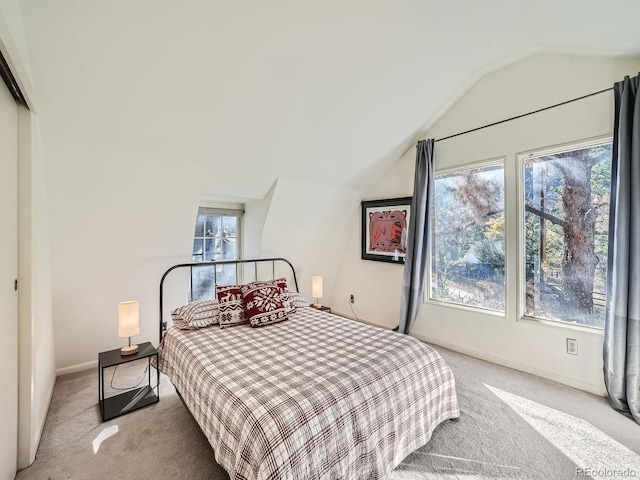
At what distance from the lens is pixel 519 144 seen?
2730 millimetres

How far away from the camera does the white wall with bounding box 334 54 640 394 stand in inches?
92.1

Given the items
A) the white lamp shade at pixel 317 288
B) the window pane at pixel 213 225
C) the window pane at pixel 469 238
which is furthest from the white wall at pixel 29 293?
the window pane at pixel 469 238

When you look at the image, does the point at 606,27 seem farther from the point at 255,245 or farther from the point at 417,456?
the point at 255,245

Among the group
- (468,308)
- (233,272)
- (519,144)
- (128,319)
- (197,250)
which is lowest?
(468,308)

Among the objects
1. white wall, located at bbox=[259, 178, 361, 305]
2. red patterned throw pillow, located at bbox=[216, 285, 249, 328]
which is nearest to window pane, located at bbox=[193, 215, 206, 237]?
white wall, located at bbox=[259, 178, 361, 305]

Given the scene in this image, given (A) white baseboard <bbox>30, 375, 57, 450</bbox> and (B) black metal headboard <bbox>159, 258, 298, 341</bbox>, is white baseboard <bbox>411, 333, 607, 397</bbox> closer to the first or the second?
(B) black metal headboard <bbox>159, 258, 298, 341</bbox>

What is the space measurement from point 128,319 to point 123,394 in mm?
620

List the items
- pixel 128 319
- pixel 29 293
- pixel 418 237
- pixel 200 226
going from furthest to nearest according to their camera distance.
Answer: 1. pixel 200 226
2. pixel 418 237
3. pixel 128 319
4. pixel 29 293

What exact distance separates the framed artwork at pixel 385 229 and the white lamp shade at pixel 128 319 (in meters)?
2.84

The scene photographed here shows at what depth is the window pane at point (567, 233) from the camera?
2371mm

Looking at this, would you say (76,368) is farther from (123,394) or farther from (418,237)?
(418,237)

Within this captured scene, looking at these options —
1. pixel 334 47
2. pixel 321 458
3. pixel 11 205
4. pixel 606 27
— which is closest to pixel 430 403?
pixel 321 458

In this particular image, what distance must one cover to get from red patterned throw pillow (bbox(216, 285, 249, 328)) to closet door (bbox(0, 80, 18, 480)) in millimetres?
1199

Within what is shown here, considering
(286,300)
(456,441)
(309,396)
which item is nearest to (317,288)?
(286,300)
